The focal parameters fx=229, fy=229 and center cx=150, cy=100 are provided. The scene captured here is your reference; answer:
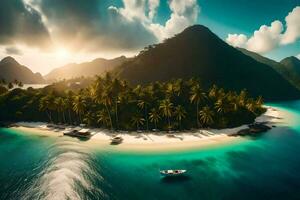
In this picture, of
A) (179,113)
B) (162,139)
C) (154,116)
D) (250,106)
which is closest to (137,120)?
(154,116)

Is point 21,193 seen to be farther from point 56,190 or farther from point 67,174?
point 67,174

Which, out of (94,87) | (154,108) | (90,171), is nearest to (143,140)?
(154,108)

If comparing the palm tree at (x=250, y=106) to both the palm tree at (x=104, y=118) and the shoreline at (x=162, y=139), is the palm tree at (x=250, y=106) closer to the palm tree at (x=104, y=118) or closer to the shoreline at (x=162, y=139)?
the shoreline at (x=162, y=139)


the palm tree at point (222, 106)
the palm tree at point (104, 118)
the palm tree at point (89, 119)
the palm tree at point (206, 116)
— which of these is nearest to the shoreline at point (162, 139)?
the palm tree at point (104, 118)

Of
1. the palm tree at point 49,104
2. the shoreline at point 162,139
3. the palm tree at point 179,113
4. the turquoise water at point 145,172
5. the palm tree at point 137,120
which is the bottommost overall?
the turquoise water at point 145,172

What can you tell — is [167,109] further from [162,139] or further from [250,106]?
[250,106]
